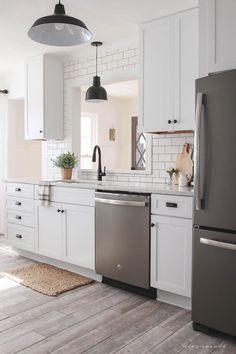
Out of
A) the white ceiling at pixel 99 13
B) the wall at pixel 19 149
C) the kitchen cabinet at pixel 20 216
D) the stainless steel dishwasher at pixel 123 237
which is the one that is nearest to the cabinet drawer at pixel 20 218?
the kitchen cabinet at pixel 20 216

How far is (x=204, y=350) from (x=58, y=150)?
3.12 metres

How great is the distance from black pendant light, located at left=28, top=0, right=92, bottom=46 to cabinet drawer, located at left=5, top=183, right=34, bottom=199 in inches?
80.2

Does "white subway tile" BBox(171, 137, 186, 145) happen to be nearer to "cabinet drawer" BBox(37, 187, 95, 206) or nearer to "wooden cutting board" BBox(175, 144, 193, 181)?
"wooden cutting board" BBox(175, 144, 193, 181)

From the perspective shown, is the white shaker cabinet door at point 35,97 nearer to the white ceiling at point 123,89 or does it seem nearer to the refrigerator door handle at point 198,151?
the white ceiling at point 123,89

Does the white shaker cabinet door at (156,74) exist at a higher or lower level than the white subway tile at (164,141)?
higher

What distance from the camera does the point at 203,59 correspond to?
2.48 m

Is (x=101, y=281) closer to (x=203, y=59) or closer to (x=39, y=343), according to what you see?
(x=39, y=343)

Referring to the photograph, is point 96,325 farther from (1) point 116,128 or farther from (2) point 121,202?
(1) point 116,128

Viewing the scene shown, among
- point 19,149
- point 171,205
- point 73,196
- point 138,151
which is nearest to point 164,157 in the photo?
point 171,205

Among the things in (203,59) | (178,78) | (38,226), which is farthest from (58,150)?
(203,59)

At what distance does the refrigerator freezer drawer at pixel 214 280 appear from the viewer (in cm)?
220

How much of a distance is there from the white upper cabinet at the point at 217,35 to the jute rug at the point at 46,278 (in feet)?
7.12

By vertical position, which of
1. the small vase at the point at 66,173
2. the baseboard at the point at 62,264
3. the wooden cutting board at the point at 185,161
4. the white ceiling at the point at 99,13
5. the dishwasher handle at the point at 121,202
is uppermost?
the white ceiling at the point at 99,13

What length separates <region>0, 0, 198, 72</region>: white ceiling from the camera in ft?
9.44
